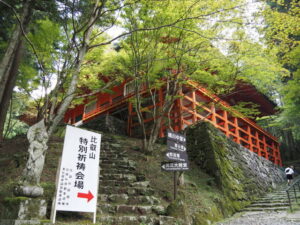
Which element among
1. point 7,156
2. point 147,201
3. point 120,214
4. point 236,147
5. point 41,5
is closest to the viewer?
point 120,214

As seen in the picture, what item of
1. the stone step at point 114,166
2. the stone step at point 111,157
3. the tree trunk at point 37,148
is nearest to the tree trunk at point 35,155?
the tree trunk at point 37,148

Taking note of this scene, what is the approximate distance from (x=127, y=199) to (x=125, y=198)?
0.06m

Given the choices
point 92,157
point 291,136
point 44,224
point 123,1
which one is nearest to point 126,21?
point 123,1

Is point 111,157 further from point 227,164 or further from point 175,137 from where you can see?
point 227,164

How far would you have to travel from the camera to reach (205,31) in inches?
294

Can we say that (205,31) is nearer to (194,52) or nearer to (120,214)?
(194,52)

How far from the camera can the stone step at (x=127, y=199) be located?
564cm

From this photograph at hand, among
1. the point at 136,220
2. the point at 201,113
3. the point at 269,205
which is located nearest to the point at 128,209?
the point at 136,220

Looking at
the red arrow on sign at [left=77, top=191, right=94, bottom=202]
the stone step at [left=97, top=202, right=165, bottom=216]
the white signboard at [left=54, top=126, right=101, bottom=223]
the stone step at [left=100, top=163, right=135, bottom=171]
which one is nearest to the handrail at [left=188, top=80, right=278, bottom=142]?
the stone step at [left=100, top=163, right=135, bottom=171]

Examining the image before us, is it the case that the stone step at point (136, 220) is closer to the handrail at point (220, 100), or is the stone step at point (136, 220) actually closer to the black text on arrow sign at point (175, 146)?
the black text on arrow sign at point (175, 146)

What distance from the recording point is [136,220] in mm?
4949

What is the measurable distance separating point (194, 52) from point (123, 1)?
316 centimetres

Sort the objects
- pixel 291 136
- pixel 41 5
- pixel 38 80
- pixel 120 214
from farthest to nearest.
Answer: pixel 291 136 < pixel 38 80 < pixel 41 5 < pixel 120 214

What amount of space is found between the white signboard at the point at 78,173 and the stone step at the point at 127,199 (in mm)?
1208
